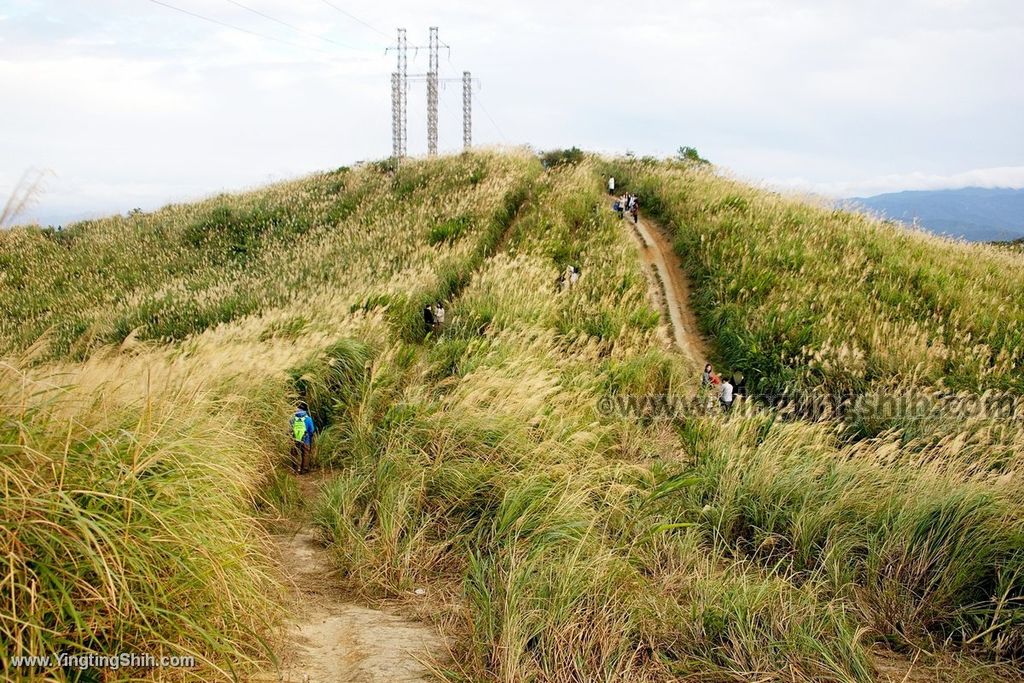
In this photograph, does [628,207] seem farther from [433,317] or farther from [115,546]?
[115,546]

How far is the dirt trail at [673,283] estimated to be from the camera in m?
13.5

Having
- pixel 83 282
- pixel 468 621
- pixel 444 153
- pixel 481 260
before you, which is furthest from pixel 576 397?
pixel 444 153

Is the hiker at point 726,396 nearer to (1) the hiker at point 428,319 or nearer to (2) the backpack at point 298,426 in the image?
(1) the hiker at point 428,319

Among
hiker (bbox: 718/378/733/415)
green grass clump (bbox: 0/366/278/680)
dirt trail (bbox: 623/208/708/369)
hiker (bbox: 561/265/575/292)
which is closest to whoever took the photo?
green grass clump (bbox: 0/366/278/680)

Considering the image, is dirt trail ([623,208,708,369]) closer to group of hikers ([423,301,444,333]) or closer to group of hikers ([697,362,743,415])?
group of hikers ([697,362,743,415])

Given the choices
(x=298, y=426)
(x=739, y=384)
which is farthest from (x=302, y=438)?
(x=739, y=384)

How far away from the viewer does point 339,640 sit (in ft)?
14.0

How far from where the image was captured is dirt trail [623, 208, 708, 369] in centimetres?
1349

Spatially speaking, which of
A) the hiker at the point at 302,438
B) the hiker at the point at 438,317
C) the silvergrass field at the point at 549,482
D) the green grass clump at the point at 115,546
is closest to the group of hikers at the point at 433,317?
the hiker at the point at 438,317

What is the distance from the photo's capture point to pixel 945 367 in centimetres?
1059

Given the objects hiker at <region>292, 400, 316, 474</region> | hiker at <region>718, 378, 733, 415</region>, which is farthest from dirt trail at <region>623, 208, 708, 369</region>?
hiker at <region>292, 400, 316, 474</region>

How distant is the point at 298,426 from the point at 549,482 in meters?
3.31

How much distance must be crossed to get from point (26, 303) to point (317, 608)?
71.4 ft

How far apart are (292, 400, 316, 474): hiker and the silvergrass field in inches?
7.9
